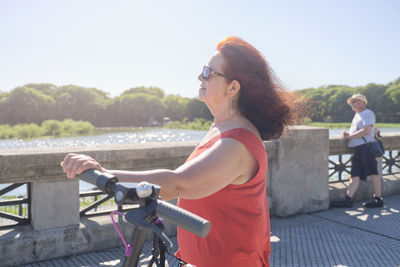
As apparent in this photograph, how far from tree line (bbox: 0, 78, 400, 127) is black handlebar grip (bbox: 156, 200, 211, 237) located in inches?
1580

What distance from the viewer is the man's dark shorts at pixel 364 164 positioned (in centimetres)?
592

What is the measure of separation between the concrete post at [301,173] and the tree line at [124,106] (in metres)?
35.5

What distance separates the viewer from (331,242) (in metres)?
4.19

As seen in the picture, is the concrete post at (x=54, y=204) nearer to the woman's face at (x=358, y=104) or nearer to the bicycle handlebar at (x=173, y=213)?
the bicycle handlebar at (x=173, y=213)

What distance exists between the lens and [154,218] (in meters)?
0.91

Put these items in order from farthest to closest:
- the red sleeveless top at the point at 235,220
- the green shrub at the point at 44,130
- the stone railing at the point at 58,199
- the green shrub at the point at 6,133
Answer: the green shrub at the point at 44,130, the green shrub at the point at 6,133, the stone railing at the point at 58,199, the red sleeveless top at the point at 235,220

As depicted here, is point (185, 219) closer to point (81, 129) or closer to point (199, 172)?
point (199, 172)

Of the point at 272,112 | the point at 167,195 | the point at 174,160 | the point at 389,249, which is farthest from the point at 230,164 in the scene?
the point at 389,249

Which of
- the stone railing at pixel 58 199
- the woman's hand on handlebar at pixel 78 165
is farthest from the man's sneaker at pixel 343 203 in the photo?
the woman's hand on handlebar at pixel 78 165

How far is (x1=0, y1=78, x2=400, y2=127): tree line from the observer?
157ft

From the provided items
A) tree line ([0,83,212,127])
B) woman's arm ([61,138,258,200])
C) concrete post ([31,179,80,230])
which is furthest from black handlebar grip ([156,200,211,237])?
tree line ([0,83,212,127])

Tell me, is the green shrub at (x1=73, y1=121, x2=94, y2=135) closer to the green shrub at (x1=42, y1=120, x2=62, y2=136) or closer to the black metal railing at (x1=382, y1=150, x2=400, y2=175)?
the green shrub at (x1=42, y1=120, x2=62, y2=136)

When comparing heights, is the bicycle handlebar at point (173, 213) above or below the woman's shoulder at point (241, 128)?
below

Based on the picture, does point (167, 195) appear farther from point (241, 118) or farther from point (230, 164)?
point (241, 118)
